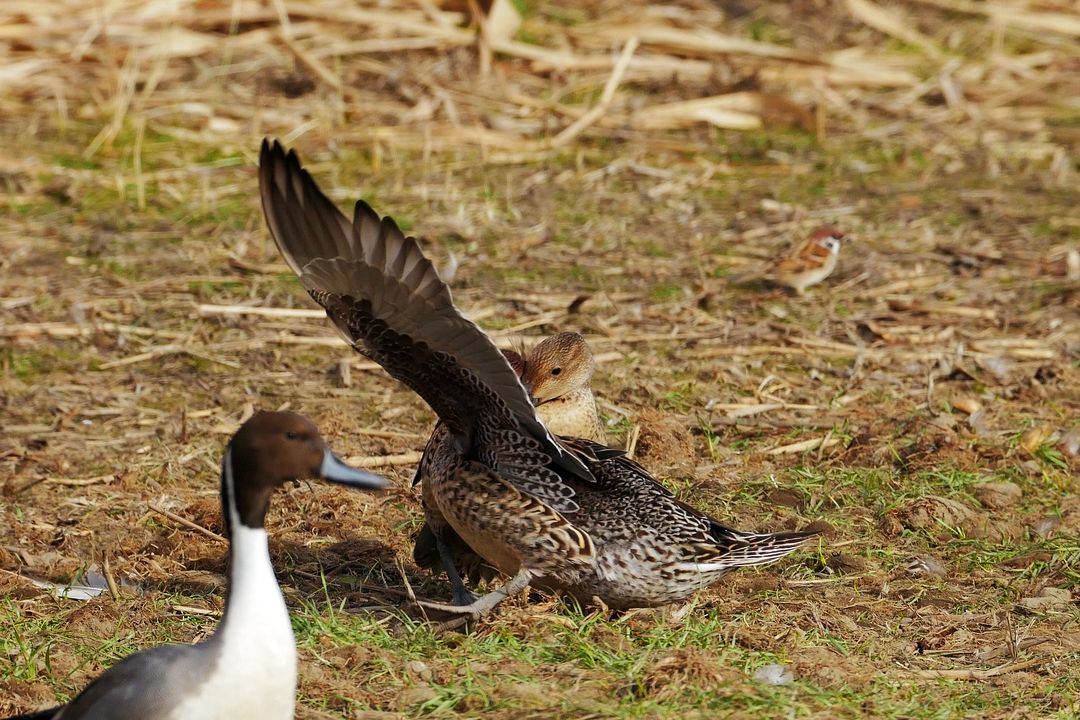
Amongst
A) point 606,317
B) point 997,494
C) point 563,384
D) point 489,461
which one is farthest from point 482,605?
point 606,317

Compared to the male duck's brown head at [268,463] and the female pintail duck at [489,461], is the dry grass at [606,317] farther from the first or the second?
the male duck's brown head at [268,463]

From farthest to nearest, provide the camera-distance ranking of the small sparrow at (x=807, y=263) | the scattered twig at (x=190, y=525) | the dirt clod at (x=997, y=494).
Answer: the small sparrow at (x=807, y=263), the dirt clod at (x=997, y=494), the scattered twig at (x=190, y=525)

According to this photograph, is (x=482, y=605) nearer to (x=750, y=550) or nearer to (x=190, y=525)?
(x=750, y=550)

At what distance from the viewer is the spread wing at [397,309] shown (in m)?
3.92

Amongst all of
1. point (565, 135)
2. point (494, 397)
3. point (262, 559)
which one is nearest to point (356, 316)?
point (494, 397)

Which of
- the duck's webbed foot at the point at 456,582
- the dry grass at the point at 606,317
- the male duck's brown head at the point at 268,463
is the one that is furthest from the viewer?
the duck's webbed foot at the point at 456,582

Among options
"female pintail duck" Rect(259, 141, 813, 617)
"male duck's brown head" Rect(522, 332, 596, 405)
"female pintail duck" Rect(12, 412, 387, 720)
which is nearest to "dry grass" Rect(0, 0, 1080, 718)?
"female pintail duck" Rect(259, 141, 813, 617)

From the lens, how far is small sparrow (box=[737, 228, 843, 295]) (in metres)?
7.30

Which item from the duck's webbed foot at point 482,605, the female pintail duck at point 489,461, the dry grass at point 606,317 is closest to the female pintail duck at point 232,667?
the dry grass at point 606,317

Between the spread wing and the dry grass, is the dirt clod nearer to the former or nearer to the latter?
the dry grass

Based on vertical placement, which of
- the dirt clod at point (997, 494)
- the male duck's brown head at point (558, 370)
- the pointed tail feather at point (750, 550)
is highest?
the male duck's brown head at point (558, 370)

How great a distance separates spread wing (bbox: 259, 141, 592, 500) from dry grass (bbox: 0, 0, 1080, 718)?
564 millimetres

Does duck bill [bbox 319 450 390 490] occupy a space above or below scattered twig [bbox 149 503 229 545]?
above

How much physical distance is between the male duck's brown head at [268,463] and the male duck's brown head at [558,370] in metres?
1.92
